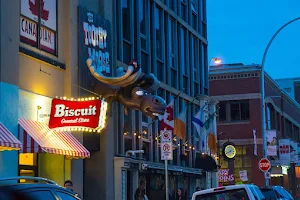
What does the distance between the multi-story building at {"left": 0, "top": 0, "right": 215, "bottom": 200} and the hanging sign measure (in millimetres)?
403

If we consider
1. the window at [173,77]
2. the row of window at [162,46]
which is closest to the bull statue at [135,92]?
the row of window at [162,46]

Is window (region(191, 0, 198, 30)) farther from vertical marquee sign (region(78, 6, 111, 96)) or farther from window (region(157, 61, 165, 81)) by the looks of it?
vertical marquee sign (region(78, 6, 111, 96))

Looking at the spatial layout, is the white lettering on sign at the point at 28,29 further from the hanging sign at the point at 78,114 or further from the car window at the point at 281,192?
the car window at the point at 281,192

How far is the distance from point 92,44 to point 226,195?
719 cm

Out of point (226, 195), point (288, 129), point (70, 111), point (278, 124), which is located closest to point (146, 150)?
point (70, 111)

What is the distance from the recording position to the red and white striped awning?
518 inches

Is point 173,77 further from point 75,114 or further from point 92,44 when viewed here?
point 75,114

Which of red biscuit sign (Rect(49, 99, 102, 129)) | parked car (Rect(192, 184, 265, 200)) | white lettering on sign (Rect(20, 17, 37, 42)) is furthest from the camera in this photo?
red biscuit sign (Rect(49, 99, 102, 129))

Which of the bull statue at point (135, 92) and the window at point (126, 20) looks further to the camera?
the window at point (126, 20)

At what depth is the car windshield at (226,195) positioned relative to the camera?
14.5 metres

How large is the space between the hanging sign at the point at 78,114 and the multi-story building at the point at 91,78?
0.40 meters

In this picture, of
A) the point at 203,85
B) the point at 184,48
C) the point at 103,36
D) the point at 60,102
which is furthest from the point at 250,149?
the point at 60,102

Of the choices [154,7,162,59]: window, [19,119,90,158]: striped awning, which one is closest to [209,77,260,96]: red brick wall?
[154,7,162,59]: window

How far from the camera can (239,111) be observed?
47906mm
